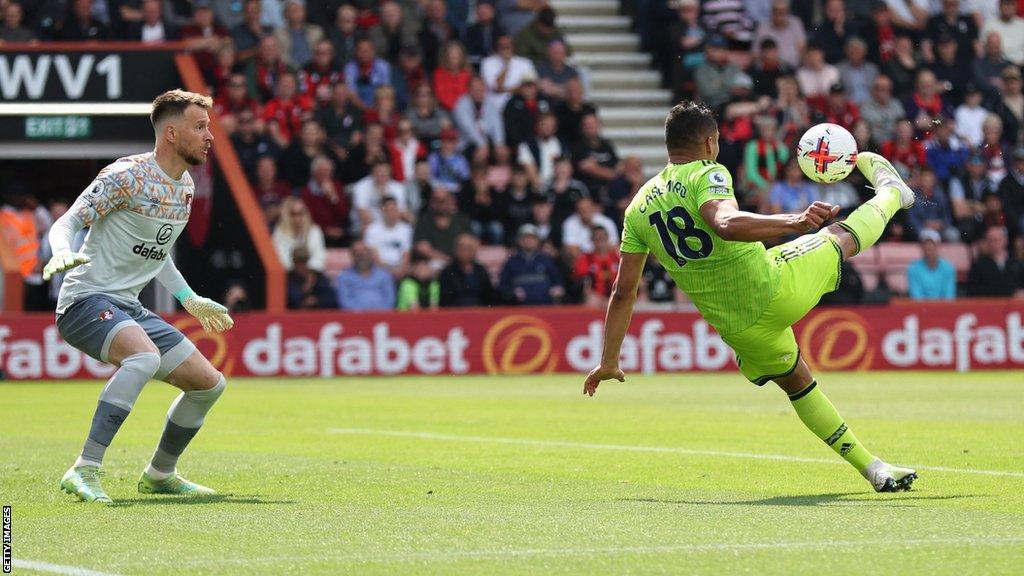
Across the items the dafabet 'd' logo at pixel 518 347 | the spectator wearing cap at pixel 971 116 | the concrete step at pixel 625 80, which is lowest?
the dafabet 'd' logo at pixel 518 347

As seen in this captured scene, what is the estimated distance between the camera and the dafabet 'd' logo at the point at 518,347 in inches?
889

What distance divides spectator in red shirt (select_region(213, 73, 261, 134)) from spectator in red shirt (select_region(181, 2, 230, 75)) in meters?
0.43

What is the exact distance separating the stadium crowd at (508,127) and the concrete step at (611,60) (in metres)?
1.33

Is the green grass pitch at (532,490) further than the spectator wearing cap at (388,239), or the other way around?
the spectator wearing cap at (388,239)

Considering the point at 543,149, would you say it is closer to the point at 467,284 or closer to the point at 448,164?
the point at 448,164

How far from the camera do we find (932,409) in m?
16.0

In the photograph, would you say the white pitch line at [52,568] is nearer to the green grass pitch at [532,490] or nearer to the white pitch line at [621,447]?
the green grass pitch at [532,490]

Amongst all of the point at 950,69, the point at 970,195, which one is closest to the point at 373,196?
the point at 970,195

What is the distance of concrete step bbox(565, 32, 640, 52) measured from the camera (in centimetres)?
2956

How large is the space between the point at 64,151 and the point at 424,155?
523 cm

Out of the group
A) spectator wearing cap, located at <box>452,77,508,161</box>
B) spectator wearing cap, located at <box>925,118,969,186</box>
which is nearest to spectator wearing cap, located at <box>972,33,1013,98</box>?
spectator wearing cap, located at <box>925,118,969,186</box>

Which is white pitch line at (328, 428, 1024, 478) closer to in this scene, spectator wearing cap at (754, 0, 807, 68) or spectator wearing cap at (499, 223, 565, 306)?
spectator wearing cap at (499, 223, 565, 306)

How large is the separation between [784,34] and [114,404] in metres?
20.6

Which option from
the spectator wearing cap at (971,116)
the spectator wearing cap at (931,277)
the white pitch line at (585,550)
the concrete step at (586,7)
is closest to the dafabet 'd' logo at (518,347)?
the spectator wearing cap at (931,277)
